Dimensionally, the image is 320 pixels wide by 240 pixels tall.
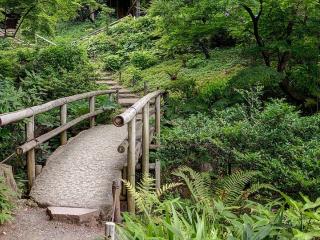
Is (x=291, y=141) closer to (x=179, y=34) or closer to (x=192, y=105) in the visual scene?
(x=192, y=105)

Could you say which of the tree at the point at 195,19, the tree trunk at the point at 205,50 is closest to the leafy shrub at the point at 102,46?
the tree trunk at the point at 205,50

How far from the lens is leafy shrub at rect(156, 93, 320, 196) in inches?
231

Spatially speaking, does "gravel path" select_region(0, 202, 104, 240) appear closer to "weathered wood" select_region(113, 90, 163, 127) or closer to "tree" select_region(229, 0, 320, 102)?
"weathered wood" select_region(113, 90, 163, 127)

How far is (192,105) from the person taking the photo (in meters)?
9.03

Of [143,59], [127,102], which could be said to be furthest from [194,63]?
[127,102]

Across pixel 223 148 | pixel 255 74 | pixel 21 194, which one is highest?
pixel 255 74

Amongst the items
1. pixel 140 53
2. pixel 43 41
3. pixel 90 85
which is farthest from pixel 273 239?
pixel 43 41

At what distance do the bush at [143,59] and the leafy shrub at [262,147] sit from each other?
1226 centimetres

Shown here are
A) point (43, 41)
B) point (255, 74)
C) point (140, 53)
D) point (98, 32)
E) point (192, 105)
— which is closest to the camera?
point (255, 74)

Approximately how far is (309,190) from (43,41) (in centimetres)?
1964

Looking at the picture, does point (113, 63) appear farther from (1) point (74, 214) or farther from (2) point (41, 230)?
(2) point (41, 230)

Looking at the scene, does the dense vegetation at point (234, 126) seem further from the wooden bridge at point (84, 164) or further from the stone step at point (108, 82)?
the stone step at point (108, 82)

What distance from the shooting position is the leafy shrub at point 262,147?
588 centimetres

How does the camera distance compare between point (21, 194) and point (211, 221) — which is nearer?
point (211, 221)
